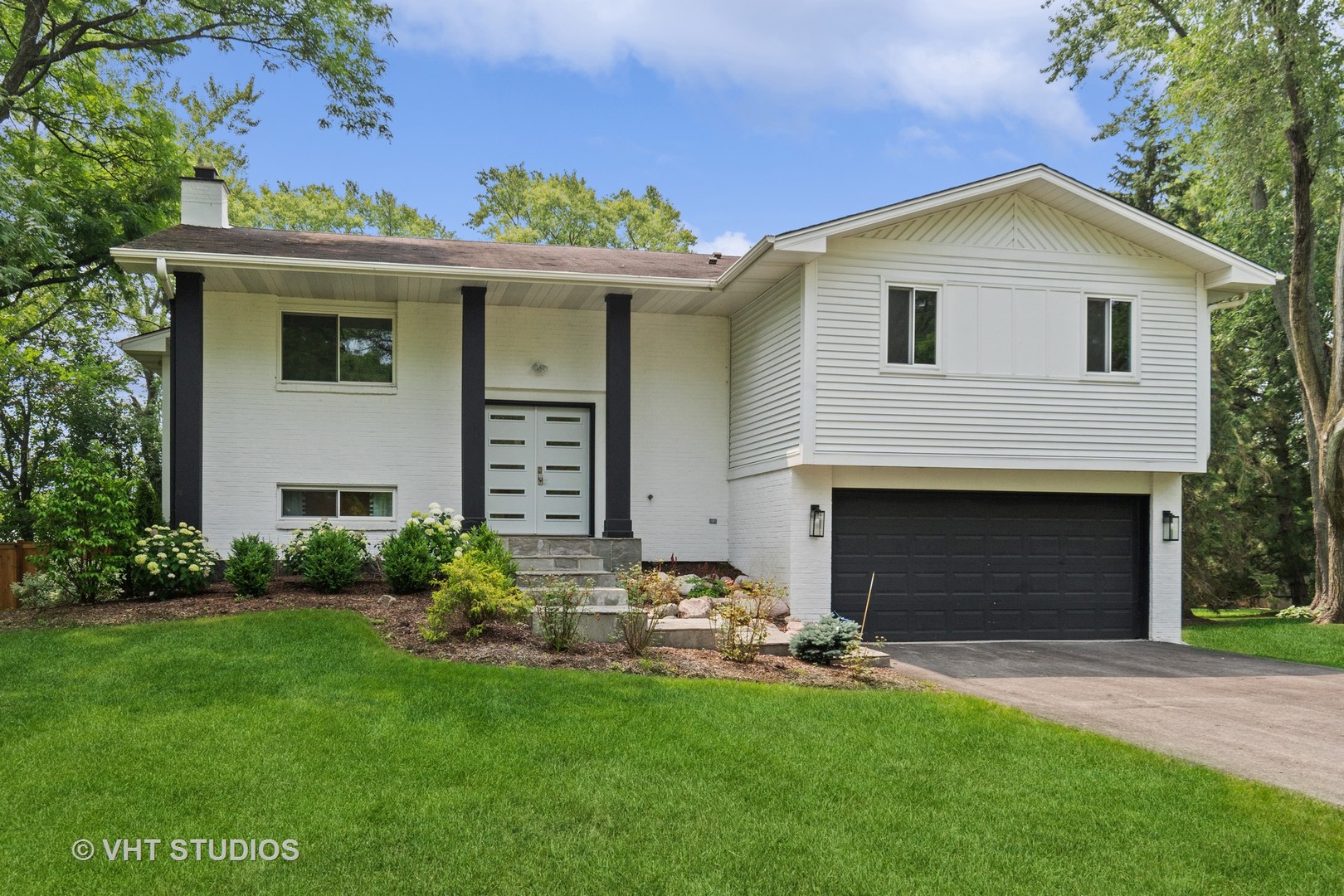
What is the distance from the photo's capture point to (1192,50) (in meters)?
16.5

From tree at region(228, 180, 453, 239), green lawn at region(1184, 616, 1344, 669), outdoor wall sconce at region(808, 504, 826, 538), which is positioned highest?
tree at region(228, 180, 453, 239)

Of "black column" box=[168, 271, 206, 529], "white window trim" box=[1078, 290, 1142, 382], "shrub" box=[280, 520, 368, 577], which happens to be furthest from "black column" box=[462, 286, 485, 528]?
"white window trim" box=[1078, 290, 1142, 382]

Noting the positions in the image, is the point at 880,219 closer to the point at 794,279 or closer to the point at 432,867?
the point at 794,279

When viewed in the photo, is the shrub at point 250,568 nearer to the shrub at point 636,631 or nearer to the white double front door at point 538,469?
the white double front door at point 538,469

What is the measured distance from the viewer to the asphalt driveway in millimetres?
6273

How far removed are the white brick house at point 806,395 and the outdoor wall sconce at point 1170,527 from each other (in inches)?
2.8

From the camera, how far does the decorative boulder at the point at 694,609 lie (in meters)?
10.2

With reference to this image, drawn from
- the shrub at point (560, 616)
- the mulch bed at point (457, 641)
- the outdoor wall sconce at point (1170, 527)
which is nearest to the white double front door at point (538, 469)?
the mulch bed at point (457, 641)

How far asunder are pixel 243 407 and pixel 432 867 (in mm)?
10175

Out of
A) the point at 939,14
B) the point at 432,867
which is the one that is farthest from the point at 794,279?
the point at 432,867

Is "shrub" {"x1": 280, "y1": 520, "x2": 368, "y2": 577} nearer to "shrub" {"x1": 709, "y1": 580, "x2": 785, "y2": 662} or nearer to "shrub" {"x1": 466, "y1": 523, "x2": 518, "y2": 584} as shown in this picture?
"shrub" {"x1": 466, "y1": 523, "x2": 518, "y2": 584}

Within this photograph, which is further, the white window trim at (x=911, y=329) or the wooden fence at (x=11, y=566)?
the wooden fence at (x=11, y=566)

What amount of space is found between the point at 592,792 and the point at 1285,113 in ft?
52.8

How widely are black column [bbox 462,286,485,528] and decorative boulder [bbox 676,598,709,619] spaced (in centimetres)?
311
